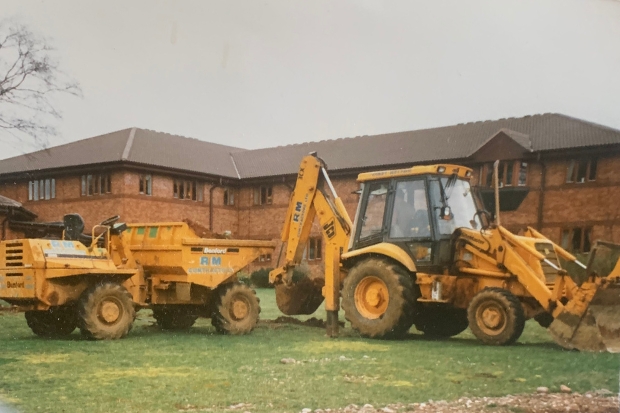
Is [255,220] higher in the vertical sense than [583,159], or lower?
lower

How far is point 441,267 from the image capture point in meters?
7.36

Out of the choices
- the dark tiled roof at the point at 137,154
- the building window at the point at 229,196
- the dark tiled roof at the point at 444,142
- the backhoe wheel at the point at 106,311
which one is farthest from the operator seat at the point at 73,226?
the dark tiled roof at the point at 444,142

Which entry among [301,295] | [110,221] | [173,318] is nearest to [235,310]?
[173,318]

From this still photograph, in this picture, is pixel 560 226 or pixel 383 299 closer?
pixel 560 226

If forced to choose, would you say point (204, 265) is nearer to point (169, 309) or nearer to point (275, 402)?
point (169, 309)

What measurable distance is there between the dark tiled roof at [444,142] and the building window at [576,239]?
0.87m

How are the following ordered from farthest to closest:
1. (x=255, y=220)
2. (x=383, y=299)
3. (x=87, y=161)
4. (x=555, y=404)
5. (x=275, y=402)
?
(x=255, y=220)
(x=383, y=299)
(x=87, y=161)
(x=555, y=404)
(x=275, y=402)

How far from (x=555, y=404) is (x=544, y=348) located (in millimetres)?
1412

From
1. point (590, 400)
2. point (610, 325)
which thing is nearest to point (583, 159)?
point (610, 325)

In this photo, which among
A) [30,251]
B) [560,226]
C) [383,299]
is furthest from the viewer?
[383,299]

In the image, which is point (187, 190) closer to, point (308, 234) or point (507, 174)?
point (308, 234)

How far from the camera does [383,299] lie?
7629mm

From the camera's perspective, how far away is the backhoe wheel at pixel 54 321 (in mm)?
6910

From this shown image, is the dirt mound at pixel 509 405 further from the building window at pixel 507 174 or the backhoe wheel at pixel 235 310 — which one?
the backhoe wheel at pixel 235 310
